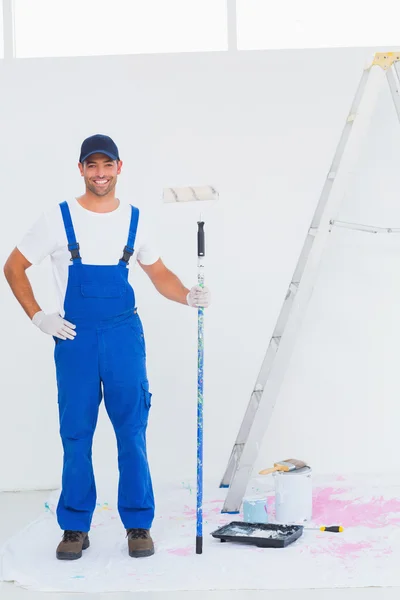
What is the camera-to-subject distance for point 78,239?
2959 millimetres

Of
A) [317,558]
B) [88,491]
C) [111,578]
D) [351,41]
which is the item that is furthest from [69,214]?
[351,41]

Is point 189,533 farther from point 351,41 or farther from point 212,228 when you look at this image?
point 351,41

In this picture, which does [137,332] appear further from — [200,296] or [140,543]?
[140,543]

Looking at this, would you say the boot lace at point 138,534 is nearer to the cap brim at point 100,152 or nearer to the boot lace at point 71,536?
the boot lace at point 71,536

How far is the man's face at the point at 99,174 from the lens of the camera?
2994mm

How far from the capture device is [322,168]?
3996 millimetres

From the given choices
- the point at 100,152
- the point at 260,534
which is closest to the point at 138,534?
the point at 260,534

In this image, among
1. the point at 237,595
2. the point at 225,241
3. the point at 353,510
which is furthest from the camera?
the point at 225,241

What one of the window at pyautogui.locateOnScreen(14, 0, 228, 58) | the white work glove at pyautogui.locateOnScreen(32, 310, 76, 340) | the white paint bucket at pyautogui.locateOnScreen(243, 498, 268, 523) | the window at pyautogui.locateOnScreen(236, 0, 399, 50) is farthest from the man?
the window at pyautogui.locateOnScreen(236, 0, 399, 50)

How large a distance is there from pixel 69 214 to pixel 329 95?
1.63 metres

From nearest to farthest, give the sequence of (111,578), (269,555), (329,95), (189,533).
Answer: (111,578), (269,555), (189,533), (329,95)

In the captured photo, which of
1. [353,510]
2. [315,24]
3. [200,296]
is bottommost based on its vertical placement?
[353,510]

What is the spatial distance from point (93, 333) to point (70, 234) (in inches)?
14.0

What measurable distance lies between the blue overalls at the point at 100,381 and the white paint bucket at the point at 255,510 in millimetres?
416
